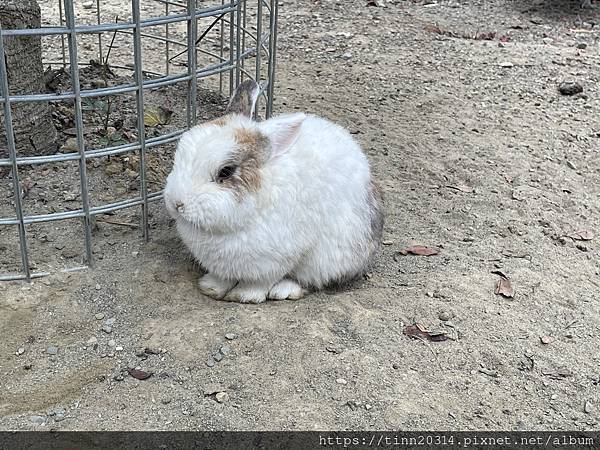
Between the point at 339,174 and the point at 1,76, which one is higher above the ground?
the point at 1,76

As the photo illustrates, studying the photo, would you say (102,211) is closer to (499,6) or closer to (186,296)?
(186,296)

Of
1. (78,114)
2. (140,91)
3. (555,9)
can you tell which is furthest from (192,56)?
(555,9)

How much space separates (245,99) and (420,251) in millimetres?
1257


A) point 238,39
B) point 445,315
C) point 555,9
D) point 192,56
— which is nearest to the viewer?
point 445,315

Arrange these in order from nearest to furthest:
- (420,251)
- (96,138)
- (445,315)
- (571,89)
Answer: (445,315), (420,251), (96,138), (571,89)

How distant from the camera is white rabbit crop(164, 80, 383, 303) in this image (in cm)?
304

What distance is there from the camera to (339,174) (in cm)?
333

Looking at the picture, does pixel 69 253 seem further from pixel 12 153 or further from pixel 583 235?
pixel 583 235

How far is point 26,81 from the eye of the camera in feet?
13.5

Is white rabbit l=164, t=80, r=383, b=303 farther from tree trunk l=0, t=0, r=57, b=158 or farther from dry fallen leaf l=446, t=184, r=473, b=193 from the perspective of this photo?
tree trunk l=0, t=0, r=57, b=158

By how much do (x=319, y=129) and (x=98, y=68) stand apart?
2.64 m

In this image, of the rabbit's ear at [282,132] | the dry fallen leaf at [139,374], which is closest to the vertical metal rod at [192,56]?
the rabbit's ear at [282,132]

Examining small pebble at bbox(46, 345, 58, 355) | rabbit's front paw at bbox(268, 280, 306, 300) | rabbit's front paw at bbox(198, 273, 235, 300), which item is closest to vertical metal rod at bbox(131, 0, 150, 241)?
rabbit's front paw at bbox(198, 273, 235, 300)

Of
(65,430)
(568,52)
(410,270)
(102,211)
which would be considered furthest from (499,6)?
(65,430)
